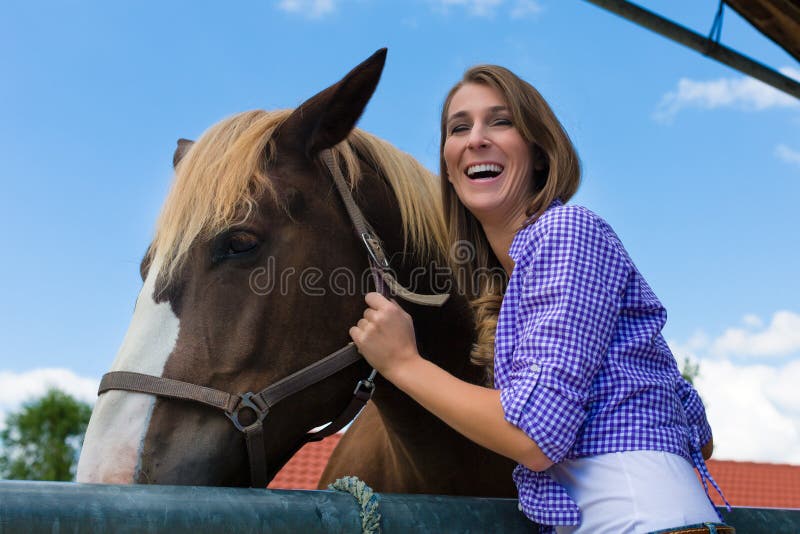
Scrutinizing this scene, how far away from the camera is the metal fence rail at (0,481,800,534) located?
0.96 m

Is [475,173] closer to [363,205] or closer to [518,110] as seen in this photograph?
[518,110]

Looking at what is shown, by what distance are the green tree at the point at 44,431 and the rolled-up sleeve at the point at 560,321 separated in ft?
111

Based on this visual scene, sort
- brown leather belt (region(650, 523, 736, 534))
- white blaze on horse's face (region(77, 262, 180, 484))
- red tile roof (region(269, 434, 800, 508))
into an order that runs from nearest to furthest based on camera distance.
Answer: brown leather belt (region(650, 523, 736, 534))
white blaze on horse's face (region(77, 262, 180, 484))
red tile roof (region(269, 434, 800, 508))

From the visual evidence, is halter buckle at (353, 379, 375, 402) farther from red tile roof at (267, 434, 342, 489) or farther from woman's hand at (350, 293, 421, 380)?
red tile roof at (267, 434, 342, 489)

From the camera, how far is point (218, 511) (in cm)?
108

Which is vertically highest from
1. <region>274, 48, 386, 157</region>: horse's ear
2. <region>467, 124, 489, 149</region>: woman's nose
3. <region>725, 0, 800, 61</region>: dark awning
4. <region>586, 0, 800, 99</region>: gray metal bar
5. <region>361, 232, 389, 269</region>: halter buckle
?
<region>725, 0, 800, 61</region>: dark awning

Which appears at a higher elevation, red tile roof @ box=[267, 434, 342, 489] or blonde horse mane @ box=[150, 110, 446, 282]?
blonde horse mane @ box=[150, 110, 446, 282]

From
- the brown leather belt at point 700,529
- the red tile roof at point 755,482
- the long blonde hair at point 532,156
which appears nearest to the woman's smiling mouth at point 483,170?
the long blonde hair at point 532,156

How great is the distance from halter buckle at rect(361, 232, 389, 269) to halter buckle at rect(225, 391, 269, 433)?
1.67 ft

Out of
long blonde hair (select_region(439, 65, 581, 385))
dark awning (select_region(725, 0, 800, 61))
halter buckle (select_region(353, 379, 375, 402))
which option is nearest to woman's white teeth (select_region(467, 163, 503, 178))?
long blonde hair (select_region(439, 65, 581, 385))

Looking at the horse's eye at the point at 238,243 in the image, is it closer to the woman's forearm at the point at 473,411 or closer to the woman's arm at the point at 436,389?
the woman's arm at the point at 436,389

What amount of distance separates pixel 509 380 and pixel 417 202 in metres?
1.06

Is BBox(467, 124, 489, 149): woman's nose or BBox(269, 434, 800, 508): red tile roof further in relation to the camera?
BBox(269, 434, 800, 508): red tile roof

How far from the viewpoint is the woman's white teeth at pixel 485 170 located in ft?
6.09
